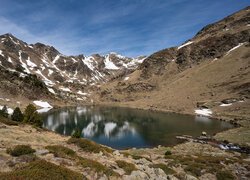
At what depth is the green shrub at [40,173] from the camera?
45.5 feet

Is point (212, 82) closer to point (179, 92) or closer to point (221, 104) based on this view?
point (179, 92)

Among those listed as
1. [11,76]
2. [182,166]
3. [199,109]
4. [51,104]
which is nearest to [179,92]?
[199,109]

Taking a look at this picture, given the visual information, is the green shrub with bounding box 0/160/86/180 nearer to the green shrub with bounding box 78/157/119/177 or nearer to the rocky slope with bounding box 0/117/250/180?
the rocky slope with bounding box 0/117/250/180

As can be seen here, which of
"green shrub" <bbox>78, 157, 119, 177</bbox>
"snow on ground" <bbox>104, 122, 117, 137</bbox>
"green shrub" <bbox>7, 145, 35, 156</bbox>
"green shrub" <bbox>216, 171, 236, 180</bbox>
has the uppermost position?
"green shrub" <bbox>7, 145, 35, 156</bbox>

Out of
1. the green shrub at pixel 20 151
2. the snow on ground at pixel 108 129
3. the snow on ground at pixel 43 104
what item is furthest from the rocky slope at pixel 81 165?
the snow on ground at pixel 43 104

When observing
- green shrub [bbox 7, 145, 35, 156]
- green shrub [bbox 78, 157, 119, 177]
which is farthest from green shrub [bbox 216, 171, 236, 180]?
green shrub [bbox 7, 145, 35, 156]

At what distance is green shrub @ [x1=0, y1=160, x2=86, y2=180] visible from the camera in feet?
45.5

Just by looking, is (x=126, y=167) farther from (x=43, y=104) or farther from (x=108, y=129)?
(x=43, y=104)

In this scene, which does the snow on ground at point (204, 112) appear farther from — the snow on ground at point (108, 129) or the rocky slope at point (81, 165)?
the rocky slope at point (81, 165)

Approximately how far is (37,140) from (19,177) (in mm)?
15876

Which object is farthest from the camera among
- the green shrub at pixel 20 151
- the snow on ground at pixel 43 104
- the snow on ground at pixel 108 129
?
the snow on ground at pixel 43 104

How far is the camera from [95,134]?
86438mm

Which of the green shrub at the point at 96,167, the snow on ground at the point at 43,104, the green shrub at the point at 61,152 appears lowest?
the green shrub at the point at 96,167

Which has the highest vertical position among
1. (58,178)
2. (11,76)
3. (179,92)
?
(11,76)
